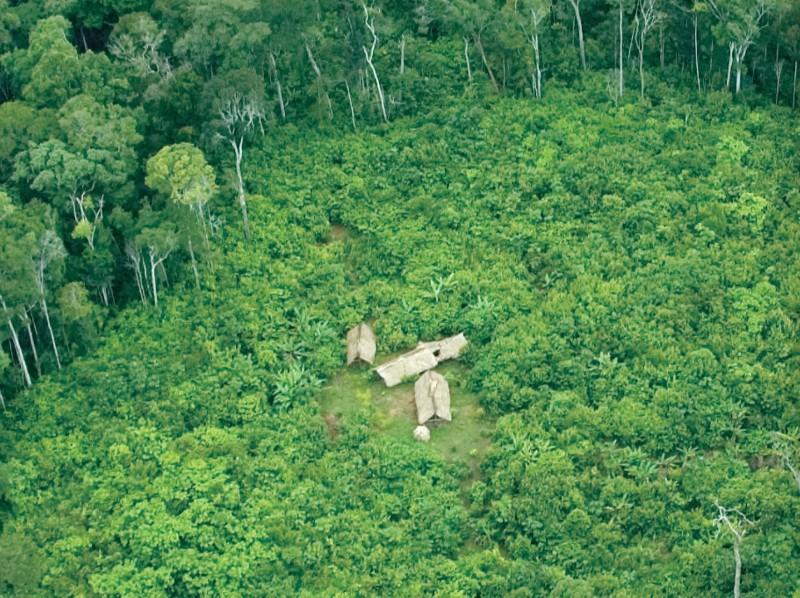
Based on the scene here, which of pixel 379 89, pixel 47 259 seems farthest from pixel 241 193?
pixel 379 89

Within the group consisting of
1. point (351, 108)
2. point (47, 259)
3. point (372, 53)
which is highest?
point (372, 53)

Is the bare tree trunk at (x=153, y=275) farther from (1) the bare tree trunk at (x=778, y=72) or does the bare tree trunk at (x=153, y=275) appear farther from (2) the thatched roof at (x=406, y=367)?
(1) the bare tree trunk at (x=778, y=72)

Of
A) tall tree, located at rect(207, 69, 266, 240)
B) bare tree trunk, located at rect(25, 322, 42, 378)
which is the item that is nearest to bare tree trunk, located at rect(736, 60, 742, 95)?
tall tree, located at rect(207, 69, 266, 240)

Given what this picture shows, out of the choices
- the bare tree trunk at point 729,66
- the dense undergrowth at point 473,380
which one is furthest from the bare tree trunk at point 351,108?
the bare tree trunk at point 729,66

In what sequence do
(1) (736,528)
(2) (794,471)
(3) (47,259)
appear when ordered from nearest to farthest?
(1) (736,528), (2) (794,471), (3) (47,259)

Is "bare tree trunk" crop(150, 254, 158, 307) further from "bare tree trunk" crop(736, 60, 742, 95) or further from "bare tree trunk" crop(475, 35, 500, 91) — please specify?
"bare tree trunk" crop(736, 60, 742, 95)

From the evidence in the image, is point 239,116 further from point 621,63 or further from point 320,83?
point 621,63

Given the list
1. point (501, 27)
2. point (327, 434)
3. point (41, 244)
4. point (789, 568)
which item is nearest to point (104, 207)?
point (41, 244)
